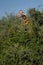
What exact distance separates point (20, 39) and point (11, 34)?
3.45 feet

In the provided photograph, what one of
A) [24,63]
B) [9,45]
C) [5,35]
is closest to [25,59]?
[24,63]

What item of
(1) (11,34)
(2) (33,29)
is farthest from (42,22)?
(1) (11,34)

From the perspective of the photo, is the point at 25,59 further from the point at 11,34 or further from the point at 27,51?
the point at 11,34

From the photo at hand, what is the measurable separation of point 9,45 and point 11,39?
40 cm

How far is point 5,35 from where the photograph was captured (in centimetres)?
2041

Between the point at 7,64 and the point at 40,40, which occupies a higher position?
the point at 40,40

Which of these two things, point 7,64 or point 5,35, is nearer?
point 7,64

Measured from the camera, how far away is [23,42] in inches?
743

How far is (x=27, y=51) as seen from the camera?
711 inches

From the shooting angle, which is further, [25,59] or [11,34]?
[11,34]

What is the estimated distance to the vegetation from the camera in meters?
18.1

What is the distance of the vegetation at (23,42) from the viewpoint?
18109 mm

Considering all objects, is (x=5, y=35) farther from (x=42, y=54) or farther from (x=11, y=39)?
(x=42, y=54)

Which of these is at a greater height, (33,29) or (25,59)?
(33,29)
